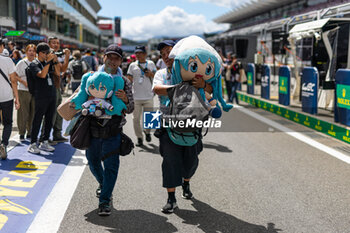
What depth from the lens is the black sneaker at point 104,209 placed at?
3.94m

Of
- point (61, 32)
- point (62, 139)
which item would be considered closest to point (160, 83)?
point (62, 139)

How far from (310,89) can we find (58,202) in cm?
770

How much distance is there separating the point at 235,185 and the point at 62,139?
12.9ft

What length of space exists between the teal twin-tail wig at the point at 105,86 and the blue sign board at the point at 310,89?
7.18 metres

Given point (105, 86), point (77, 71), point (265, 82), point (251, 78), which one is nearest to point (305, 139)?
point (105, 86)

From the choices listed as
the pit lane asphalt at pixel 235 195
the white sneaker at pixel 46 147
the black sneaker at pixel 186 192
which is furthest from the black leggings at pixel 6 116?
the black sneaker at pixel 186 192

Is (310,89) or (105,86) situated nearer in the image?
(105,86)

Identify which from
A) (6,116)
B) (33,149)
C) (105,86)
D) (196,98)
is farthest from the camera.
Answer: (33,149)

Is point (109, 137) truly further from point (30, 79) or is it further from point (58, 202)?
point (30, 79)

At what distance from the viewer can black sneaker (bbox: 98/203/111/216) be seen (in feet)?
12.9

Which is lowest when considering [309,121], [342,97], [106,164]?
[309,121]

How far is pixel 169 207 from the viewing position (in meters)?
4.05

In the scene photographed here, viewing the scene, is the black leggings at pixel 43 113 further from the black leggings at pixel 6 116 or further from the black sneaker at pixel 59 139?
the black sneaker at pixel 59 139

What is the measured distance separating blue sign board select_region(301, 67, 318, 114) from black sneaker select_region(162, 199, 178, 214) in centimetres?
693
